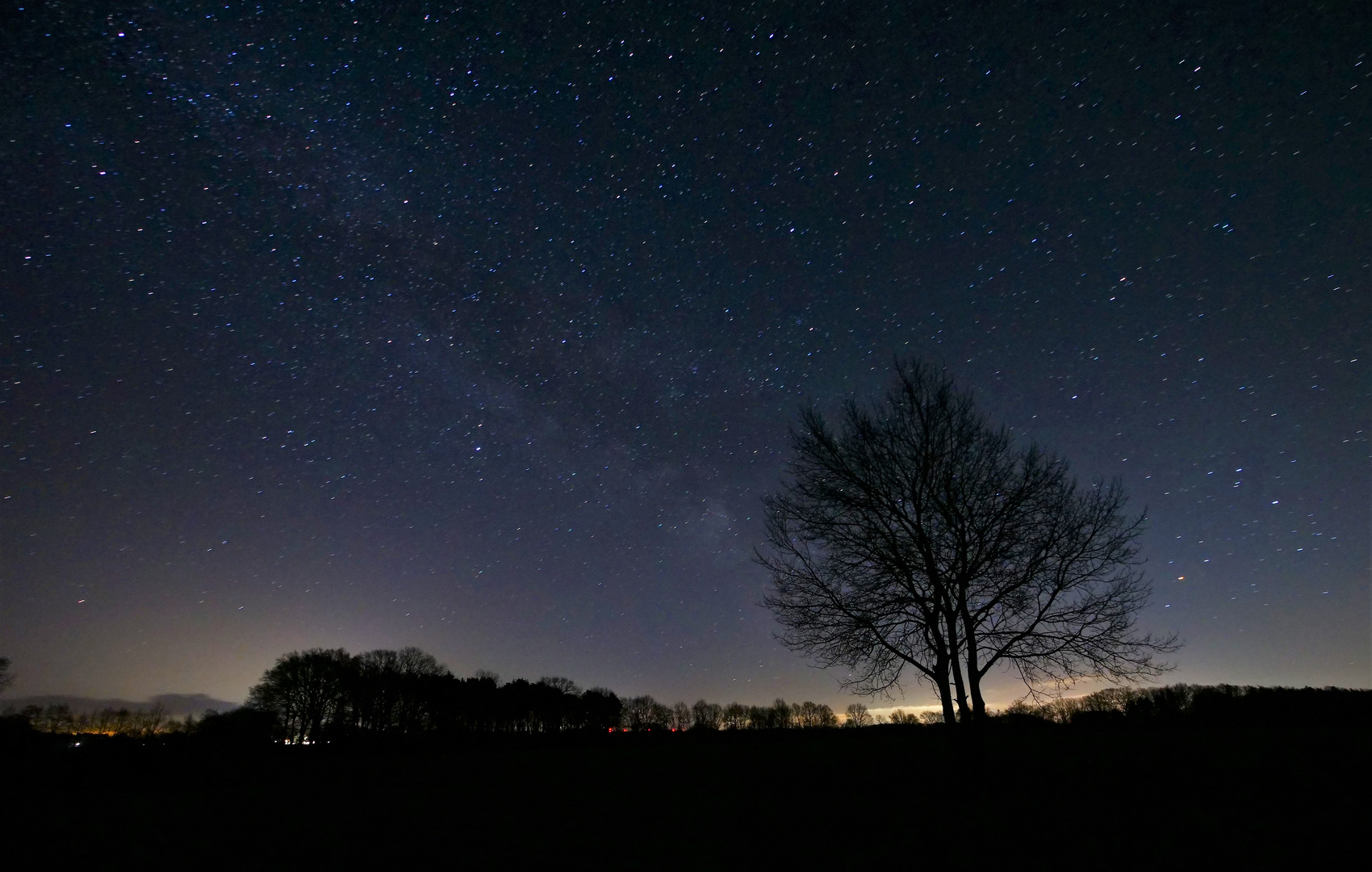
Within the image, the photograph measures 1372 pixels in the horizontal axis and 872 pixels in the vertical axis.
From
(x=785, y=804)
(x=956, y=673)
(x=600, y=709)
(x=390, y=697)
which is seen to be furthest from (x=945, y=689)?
(x=600, y=709)

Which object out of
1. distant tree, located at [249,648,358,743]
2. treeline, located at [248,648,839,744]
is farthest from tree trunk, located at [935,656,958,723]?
distant tree, located at [249,648,358,743]

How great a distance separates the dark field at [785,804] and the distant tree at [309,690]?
2694 inches

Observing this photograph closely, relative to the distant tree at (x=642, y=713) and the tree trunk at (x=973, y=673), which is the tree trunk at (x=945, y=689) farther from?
the distant tree at (x=642, y=713)

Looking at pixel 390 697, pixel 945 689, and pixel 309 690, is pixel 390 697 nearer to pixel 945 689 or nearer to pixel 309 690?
pixel 309 690

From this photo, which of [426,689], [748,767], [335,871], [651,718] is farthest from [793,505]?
[651,718]

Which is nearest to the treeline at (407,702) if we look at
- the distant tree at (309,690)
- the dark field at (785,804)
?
the distant tree at (309,690)

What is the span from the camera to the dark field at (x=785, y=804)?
341 inches

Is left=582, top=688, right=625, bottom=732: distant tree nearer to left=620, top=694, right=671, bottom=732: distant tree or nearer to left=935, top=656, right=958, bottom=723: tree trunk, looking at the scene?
left=620, top=694, right=671, bottom=732: distant tree

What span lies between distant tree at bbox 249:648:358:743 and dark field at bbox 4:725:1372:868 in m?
68.4

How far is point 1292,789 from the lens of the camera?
1026 centimetres

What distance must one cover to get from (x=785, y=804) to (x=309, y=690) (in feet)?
298

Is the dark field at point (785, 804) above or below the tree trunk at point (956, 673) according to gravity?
below

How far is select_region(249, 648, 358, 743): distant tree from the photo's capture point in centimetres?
7856

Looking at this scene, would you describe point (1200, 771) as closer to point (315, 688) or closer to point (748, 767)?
point (748, 767)
